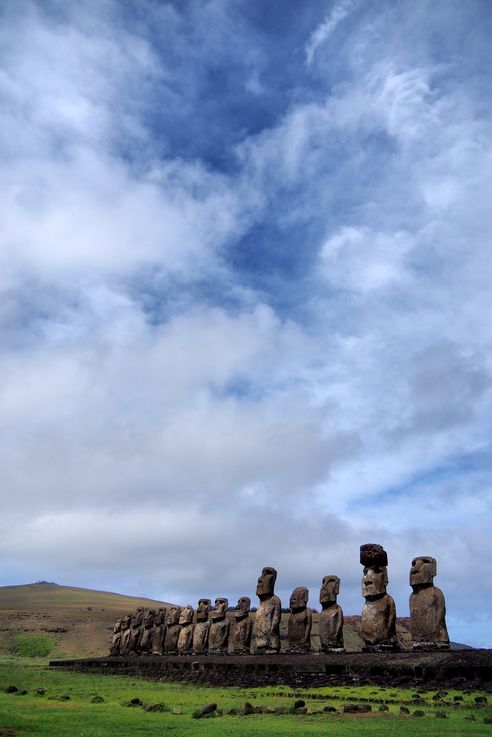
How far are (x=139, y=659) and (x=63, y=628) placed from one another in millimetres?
30708

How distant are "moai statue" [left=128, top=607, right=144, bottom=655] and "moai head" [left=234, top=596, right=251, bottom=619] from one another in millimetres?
12482

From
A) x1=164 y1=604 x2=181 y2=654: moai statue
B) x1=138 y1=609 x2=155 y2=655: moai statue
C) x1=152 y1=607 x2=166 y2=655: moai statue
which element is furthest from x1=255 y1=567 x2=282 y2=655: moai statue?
x1=138 y1=609 x2=155 y2=655: moai statue

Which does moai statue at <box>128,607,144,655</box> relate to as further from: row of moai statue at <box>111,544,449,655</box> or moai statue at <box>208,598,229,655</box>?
moai statue at <box>208,598,229,655</box>

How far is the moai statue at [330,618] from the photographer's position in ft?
64.4

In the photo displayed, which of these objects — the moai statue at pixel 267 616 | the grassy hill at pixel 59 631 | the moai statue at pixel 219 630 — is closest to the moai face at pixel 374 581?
the moai statue at pixel 267 616

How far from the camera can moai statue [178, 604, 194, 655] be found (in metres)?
30.2

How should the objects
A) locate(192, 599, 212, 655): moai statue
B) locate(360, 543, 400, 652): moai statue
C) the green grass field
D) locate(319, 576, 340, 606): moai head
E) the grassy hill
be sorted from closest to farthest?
1. the green grass field
2. locate(360, 543, 400, 652): moai statue
3. locate(319, 576, 340, 606): moai head
4. locate(192, 599, 212, 655): moai statue
5. the grassy hill

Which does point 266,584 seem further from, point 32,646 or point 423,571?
point 32,646

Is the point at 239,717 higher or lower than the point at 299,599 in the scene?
lower

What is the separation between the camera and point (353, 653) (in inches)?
654

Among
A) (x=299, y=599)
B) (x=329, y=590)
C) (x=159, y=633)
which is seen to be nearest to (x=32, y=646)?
(x=159, y=633)

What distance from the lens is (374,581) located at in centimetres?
1880

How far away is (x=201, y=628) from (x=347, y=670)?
1453 centimetres

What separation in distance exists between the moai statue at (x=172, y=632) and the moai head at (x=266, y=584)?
29.6 ft
